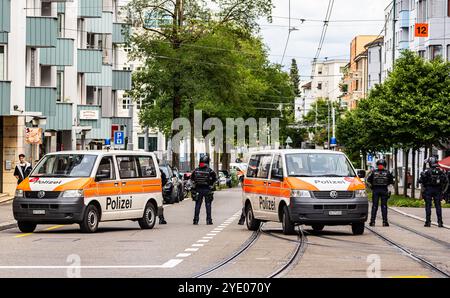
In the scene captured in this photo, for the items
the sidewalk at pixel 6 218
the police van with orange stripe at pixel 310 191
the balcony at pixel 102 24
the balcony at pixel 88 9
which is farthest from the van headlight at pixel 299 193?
the balcony at pixel 102 24

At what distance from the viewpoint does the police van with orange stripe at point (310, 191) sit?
26.4m

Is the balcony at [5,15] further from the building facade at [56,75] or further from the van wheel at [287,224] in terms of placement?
the van wheel at [287,224]

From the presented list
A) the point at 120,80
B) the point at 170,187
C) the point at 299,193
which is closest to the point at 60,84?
the point at 120,80

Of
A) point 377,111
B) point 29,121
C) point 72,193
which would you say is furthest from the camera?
point 377,111

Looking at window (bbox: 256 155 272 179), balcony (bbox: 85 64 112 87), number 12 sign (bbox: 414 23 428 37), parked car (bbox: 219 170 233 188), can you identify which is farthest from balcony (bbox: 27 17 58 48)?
parked car (bbox: 219 170 233 188)

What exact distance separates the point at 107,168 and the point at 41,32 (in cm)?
2248

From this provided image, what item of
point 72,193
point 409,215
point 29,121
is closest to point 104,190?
point 72,193

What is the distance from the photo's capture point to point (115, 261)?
19031 millimetres

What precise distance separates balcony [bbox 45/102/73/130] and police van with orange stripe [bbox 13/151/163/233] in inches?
1055

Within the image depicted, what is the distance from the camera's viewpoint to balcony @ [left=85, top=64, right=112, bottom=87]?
6919 cm

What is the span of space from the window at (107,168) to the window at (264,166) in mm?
3478

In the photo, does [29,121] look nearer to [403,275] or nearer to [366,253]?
[366,253]

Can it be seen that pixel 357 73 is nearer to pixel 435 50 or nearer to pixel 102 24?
pixel 435 50

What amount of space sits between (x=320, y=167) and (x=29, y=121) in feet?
82.0
